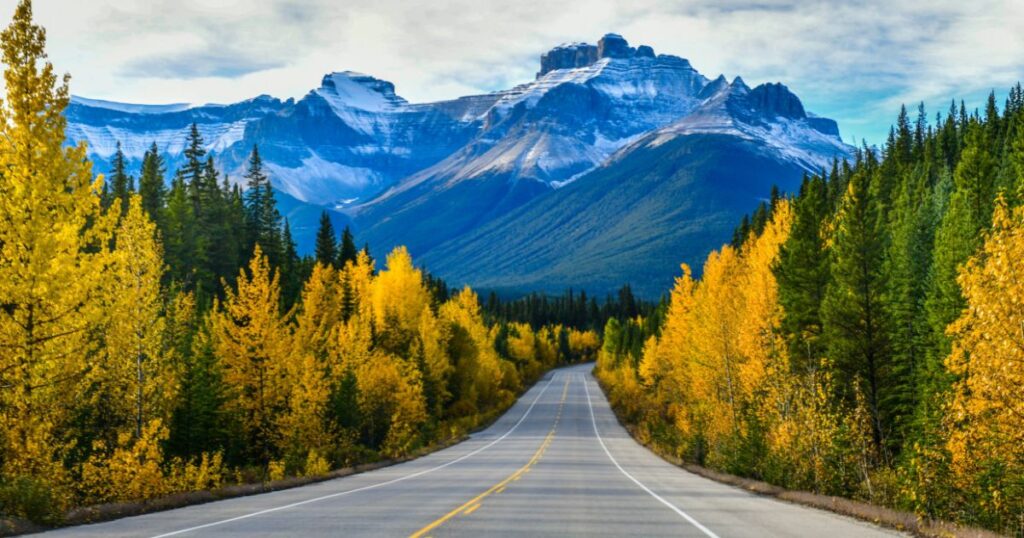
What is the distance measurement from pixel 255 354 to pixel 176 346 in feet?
13.3

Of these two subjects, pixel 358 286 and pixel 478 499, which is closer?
A: pixel 478 499

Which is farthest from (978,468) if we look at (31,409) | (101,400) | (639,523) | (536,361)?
(536,361)

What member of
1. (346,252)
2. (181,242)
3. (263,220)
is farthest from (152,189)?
(346,252)

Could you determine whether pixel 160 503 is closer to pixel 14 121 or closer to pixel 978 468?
pixel 14 121

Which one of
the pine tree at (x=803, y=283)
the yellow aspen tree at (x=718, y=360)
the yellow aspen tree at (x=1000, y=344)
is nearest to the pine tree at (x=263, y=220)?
the yellow aspen tree at (x=718, y=360)

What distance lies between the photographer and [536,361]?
135 metres

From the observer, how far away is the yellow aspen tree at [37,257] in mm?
17359

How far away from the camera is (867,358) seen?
3566 centimetres

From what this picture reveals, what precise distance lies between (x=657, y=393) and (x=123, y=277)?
52405 millimetres

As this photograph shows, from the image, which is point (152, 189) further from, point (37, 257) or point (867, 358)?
point (867, 358)

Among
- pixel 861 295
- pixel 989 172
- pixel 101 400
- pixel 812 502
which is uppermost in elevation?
pixel 989 172

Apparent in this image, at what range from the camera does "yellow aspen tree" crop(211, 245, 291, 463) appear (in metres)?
35.8

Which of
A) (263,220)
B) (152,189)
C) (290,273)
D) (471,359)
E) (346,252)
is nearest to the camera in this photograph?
(471,359)

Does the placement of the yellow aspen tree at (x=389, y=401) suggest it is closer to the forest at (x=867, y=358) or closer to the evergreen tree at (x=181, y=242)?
the forest at (x=867, y=358)
